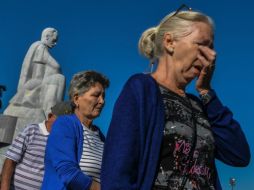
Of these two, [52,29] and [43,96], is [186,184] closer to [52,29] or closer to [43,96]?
[43,96]

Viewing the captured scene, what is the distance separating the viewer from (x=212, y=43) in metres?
2.37

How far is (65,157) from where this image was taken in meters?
3.04

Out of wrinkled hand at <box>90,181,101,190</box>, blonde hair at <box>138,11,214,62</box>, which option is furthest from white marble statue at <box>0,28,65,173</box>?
blonde hair at <box>138,11,214,62</box>

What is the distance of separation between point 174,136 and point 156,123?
9 centimetres

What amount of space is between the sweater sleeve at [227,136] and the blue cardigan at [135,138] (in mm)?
190

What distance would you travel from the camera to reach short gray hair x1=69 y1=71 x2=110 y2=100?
3592 mm

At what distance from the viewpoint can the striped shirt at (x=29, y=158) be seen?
13.4 feet

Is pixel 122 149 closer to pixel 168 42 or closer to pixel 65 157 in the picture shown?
pixel 168 42

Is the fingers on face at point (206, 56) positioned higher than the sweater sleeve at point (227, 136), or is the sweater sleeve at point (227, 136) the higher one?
the fingers on face at point (206, 56)

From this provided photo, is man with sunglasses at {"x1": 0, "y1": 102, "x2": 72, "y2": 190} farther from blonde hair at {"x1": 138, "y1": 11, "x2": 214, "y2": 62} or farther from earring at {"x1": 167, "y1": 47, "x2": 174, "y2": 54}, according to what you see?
earring at {"x1": 167, "y1": 47, "x2": 174, "y2": 54}

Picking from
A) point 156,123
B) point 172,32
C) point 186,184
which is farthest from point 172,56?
point 186,184

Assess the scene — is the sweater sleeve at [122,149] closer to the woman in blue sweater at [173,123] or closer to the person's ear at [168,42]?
the woman in blue sweater at [173,123]

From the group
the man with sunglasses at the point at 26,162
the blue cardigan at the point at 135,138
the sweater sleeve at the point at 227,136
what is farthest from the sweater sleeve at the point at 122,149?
the man with sunglasses at the point at 26,162

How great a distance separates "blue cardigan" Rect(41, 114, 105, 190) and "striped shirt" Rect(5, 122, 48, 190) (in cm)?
90
